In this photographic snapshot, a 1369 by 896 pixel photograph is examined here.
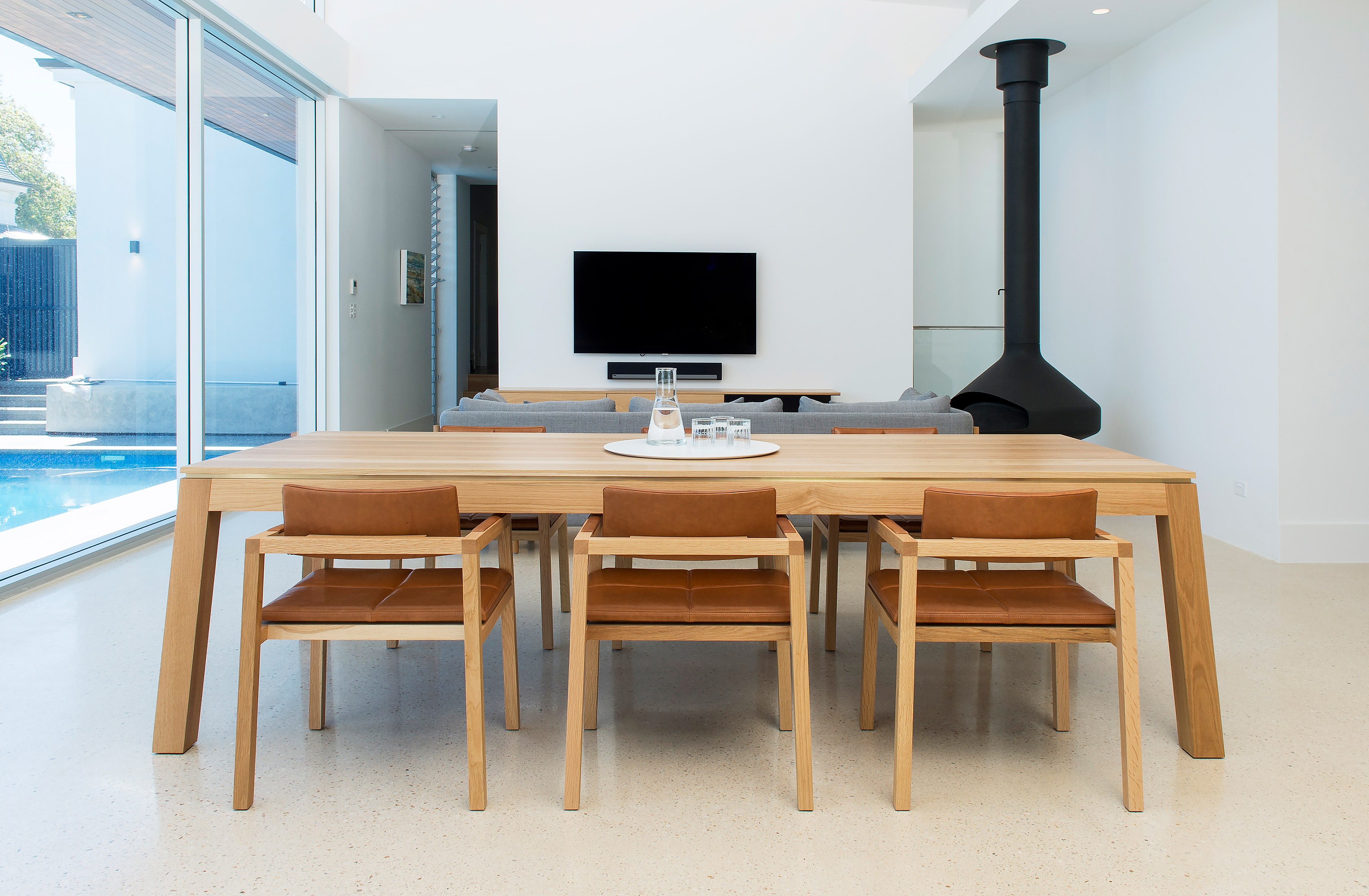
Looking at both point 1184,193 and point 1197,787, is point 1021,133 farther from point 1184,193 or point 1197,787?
point 1197,787

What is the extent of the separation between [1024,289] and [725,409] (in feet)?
8.64

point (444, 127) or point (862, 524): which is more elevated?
point (444, 127)

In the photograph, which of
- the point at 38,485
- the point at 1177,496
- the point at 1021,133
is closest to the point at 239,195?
the point at 38,485

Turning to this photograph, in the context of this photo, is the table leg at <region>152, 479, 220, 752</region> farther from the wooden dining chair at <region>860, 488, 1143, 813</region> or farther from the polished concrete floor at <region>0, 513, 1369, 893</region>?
the wooden dining chair at <region>860, 488, 1143, 813</region>

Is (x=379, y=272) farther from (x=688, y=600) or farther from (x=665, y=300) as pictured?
(x=688, y=600)

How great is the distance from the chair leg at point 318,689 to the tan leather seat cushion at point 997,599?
1.42 metres

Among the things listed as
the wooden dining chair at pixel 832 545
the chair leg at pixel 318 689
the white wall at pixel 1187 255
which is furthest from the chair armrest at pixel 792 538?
the white wall at pixel 1187 255

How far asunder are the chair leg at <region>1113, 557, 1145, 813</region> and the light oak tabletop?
1.10ft

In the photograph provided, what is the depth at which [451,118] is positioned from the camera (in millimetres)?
7645

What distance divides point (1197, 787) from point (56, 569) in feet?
13.9

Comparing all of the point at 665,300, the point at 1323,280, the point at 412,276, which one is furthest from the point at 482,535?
the point at 412,276

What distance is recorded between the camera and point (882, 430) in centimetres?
395

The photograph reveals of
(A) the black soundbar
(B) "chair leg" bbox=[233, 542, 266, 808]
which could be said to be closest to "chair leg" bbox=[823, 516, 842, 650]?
(B) "chair leg" bbox=[233, 542, 266, 808]

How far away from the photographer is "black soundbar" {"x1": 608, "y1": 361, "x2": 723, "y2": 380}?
7.36 m
